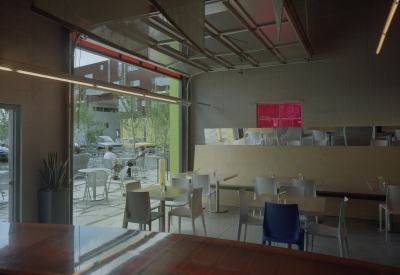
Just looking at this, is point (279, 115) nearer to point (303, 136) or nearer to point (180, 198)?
point (303, 136)

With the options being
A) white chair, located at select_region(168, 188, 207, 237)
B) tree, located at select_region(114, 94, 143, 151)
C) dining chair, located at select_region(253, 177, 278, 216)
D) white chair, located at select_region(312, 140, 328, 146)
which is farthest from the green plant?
white chair, located at select_region(312, 140, 328, 146)

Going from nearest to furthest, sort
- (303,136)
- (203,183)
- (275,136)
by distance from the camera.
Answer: (203,183), (303,136), (275,136)

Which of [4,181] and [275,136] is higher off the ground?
[275,136]

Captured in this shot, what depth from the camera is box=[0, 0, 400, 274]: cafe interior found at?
173 cm

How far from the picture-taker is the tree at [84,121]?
593 cm

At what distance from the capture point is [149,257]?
1606 millimetres

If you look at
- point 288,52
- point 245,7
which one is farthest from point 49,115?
point 288,52

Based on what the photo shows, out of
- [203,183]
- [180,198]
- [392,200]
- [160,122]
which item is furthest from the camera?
[160,122]

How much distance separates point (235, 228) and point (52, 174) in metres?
3.49

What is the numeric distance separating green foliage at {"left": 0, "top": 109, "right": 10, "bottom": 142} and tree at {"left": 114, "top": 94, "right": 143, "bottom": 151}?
2671 mm

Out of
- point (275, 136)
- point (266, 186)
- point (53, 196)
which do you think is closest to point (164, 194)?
point (53, 196)

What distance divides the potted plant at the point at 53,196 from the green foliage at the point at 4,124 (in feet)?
2.26

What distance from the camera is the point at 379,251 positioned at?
15.5 ft

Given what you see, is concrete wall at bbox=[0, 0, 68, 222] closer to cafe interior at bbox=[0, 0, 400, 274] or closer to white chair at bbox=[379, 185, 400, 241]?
cafe interior at bbox=[0, 0, 400, 274]
